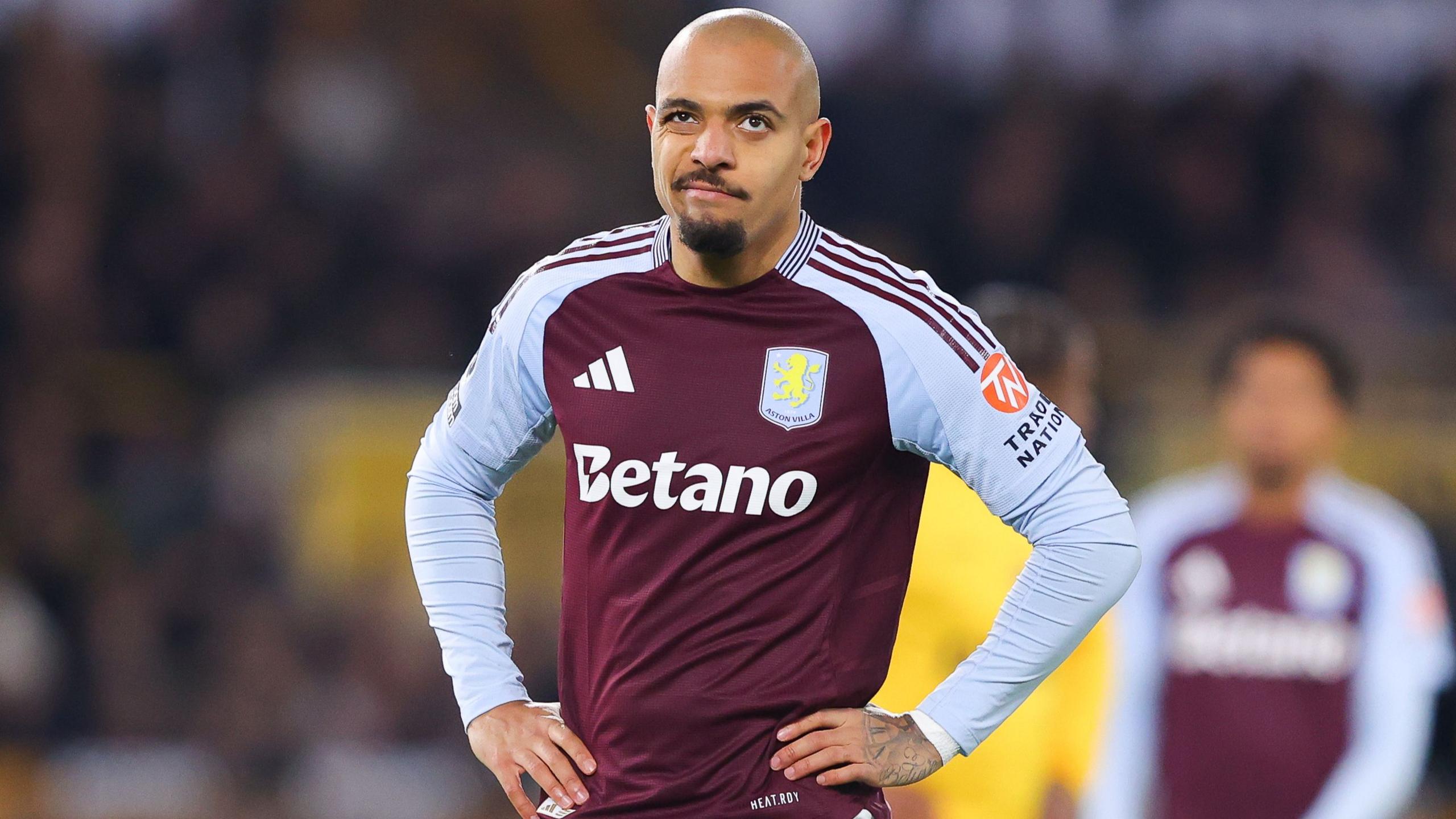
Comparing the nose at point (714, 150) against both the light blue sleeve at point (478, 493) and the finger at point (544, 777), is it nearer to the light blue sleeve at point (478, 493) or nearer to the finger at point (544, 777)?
the light blue sleeve at point (478, 493)

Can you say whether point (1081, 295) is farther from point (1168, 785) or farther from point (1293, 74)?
point (1168, 785)

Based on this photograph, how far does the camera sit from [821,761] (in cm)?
285

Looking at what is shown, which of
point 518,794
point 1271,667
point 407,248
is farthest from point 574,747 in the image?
point 407,248

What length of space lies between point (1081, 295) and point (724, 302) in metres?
7.04

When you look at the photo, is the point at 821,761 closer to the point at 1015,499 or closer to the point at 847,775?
the point at 847,775

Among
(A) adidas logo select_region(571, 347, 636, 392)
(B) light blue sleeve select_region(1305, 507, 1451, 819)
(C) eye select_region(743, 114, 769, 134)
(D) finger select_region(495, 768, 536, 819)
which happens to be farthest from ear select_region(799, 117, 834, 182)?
(B) light blue sleeve select_region(1305, 507, 1451, 819)

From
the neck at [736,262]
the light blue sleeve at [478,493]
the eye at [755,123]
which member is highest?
the eye at [755,123]

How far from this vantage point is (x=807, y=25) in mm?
9969

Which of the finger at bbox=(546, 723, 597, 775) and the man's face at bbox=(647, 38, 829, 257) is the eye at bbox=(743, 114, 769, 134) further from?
the finger at bbox=(546, 723, 597, 775)

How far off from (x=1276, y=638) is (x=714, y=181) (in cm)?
361

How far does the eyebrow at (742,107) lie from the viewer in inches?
112

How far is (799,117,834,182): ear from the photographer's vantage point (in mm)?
2982

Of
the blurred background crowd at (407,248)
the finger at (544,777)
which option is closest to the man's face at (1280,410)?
the blurred background crowd at (407,248)

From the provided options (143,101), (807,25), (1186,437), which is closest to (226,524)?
(143,101)
